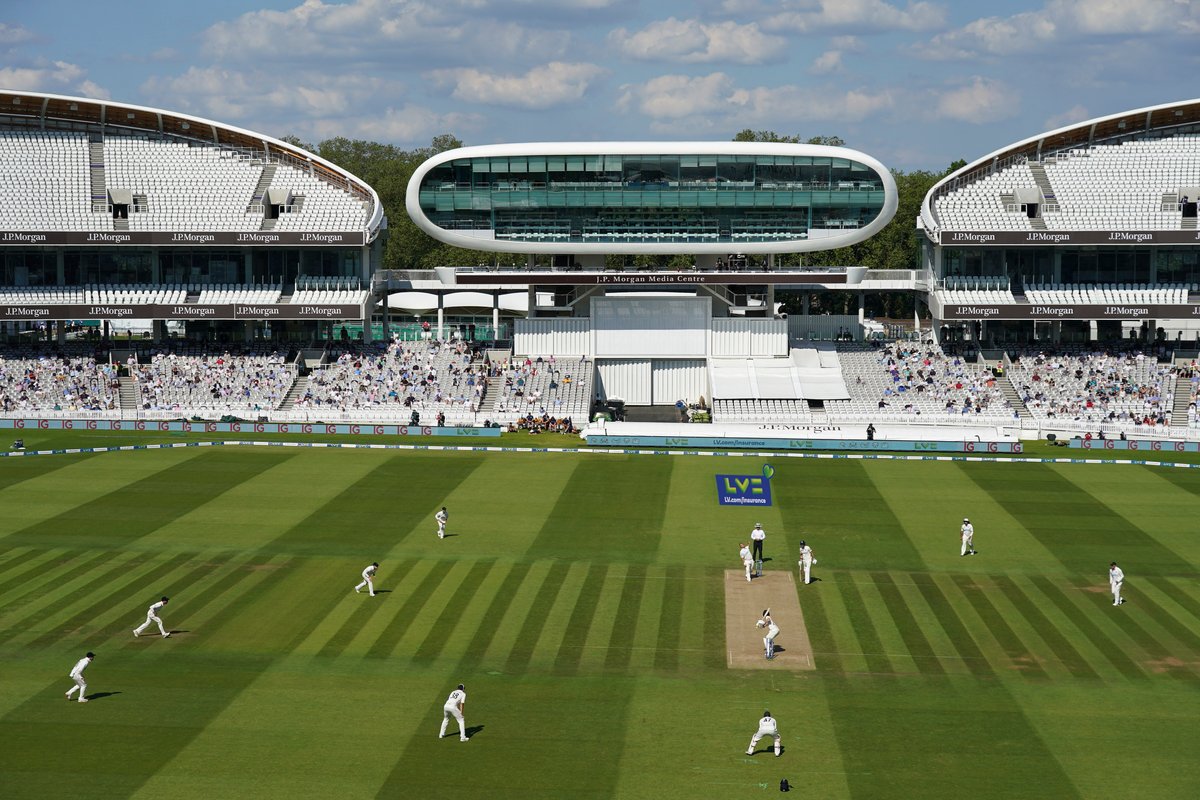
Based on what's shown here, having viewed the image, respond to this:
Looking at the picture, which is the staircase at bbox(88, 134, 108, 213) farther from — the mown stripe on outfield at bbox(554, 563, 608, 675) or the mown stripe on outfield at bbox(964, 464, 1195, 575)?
the mown stripe on outfield at bbox(964, 464, 1195, 575)

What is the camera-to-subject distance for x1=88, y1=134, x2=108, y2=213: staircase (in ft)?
263

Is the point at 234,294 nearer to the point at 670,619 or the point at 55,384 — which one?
the point at 55,384

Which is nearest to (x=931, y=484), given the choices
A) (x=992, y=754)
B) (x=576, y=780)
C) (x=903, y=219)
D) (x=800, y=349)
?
(x=800, y=349)

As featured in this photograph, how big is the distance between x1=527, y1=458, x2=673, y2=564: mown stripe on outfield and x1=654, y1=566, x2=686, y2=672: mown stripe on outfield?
7.21 feet

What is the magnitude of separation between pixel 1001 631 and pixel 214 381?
50593 millimetres

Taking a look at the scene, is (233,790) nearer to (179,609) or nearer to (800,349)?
(179,609)

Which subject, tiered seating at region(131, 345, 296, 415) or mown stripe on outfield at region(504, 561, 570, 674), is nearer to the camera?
mown stripe on outfield at region(504, 561, 570, 674)

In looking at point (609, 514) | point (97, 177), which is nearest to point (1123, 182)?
point (609, 514)

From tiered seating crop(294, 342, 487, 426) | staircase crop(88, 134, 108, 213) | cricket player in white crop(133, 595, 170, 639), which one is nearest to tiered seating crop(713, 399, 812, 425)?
tiered seating crop(294, 342, 487, 426)

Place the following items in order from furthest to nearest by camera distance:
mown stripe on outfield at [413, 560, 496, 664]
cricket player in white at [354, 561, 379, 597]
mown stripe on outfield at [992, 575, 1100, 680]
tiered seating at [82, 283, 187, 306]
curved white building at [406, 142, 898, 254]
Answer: tiered seating at [82, 283, 187, 306]
curved white building at [406, 142, 898, 254]
cricket player in white at [354, 561, 379, 597]
mown stripe on outfield at [413, 560, 496, 664]
mown stripe on outfield at [992, 575, 1100, 680]

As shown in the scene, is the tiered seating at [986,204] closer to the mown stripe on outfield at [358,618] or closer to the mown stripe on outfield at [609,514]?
the mown stripe on outfield at [609,514]

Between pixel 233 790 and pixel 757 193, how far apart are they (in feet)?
178

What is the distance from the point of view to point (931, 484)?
56125mm

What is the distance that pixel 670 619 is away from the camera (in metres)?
37.1
